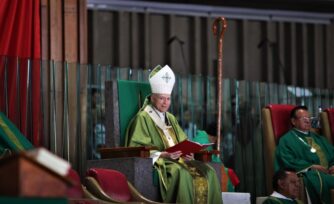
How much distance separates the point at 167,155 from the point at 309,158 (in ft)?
5.57

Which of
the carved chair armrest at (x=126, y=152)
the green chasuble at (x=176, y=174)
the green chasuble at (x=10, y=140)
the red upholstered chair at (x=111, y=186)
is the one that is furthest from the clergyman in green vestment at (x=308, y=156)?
the green chasuble at (x=10, y=140)

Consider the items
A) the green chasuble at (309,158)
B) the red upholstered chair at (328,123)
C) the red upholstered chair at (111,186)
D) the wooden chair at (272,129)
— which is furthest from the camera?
the red upholstered chair at (328,123)

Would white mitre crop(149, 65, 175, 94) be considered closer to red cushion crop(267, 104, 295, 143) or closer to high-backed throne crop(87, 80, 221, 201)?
high-backed throne crop(87, 80, 221, 201)

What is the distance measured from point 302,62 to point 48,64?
13.4 ft

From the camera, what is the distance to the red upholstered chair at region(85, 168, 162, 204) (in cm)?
572

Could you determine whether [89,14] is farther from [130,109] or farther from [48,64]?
[130,109]

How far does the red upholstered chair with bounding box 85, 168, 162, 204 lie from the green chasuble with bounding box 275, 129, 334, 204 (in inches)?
74.2

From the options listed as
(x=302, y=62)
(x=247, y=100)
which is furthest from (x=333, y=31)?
(x=247, y=100)

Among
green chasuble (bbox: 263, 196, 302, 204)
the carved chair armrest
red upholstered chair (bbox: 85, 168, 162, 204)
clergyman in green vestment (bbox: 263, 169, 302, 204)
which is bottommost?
green chasuble (bbox: 263, 196, 302, 204)

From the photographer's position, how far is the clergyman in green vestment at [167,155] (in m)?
6.48

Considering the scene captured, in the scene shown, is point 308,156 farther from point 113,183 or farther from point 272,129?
point 113,183

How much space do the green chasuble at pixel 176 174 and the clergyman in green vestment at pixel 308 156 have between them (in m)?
1.08

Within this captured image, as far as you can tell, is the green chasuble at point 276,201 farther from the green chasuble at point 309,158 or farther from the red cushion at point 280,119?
the red cushion at point 280,119

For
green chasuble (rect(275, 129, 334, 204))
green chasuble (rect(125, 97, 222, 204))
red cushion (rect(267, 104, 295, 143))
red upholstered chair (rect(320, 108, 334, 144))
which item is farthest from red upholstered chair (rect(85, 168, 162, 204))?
red upholstered chair (rect(320, 108, 334, 144))
